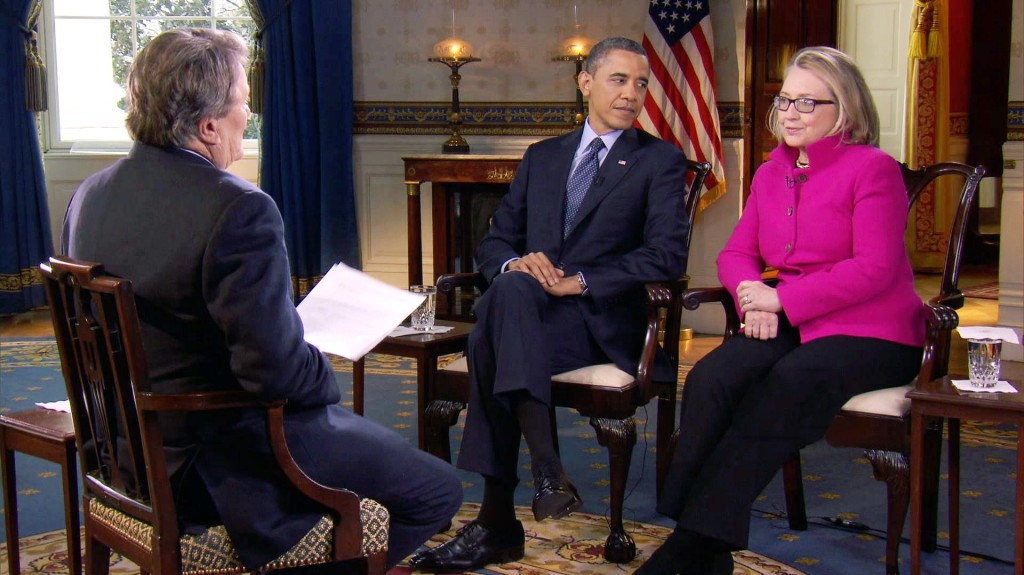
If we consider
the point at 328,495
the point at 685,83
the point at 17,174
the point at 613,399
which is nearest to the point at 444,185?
the point at 685,83

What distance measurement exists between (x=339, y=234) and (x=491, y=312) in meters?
3.83

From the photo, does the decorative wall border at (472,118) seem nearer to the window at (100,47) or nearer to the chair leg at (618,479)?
the window at (100,47)

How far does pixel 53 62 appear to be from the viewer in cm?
687

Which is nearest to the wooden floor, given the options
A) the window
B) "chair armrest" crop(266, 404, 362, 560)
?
the window

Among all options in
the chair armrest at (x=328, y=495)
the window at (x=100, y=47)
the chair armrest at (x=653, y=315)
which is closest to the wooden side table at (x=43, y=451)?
the chair armrest at (x=328, y=495)

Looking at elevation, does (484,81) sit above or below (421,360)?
above

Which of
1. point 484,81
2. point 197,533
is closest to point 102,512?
point 197,533

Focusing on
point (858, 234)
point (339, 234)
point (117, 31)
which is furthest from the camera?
point (117, 31)

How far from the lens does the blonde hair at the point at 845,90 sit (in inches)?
110

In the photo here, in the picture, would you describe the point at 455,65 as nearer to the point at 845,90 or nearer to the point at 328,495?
the point at 845,90

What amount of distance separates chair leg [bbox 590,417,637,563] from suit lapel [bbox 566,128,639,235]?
0.61 meters

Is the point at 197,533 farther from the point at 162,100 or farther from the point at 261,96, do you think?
the point at 261,96

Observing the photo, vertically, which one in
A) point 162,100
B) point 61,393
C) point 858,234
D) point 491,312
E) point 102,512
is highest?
point 162,100

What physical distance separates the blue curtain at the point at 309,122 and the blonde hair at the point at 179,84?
4584mm
